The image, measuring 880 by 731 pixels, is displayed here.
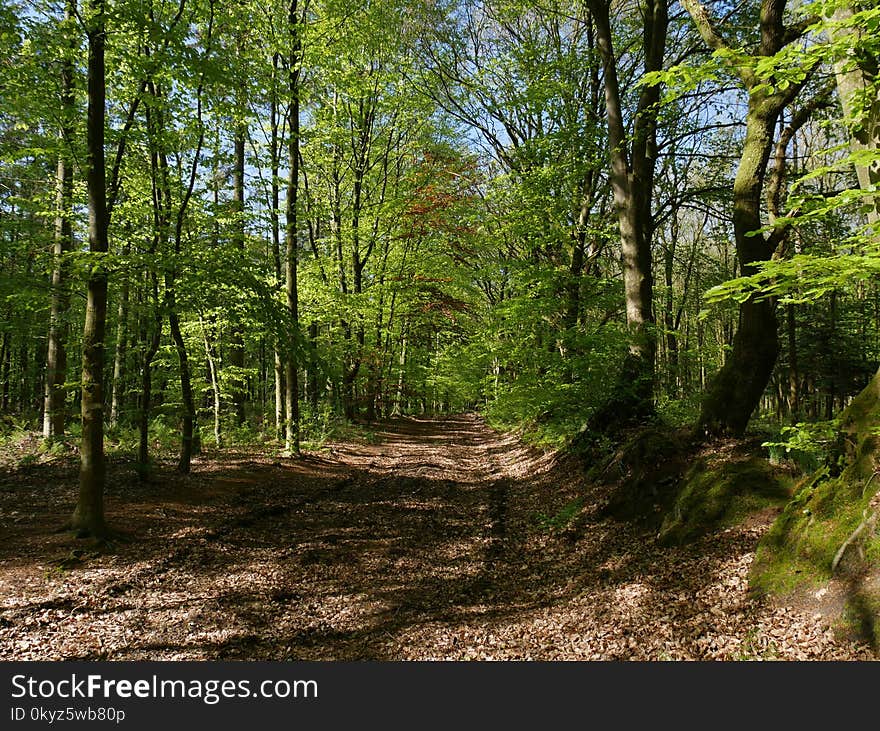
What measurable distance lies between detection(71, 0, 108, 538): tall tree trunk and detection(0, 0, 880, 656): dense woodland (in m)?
0.03

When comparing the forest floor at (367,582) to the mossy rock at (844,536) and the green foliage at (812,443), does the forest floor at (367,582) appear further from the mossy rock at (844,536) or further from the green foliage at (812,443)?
the green foliage at (812,443)

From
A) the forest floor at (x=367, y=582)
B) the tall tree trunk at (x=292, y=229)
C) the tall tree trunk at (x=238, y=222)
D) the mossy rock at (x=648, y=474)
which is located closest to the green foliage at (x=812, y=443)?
the forest floor at (x=367, y=582)

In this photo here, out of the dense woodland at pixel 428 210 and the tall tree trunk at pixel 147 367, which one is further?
the tall tree trunk at pixel 147 367

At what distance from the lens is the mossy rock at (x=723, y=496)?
224 inches

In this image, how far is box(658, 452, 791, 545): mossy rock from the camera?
5699 mm

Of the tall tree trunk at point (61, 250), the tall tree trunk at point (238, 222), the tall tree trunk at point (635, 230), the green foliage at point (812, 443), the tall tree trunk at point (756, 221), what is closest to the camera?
the green foliage at point (812, 443)

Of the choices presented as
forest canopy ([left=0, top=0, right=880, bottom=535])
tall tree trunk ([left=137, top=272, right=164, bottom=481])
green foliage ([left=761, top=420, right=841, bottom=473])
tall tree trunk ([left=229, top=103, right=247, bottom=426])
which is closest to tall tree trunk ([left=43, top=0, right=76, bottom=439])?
forest canopy ([left=0, top=0, right=880, bottom=535])

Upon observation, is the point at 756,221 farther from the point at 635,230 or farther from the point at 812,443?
the point at 635,230

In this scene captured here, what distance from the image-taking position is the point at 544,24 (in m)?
16.4

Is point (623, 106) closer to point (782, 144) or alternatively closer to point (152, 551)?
point (782, 144)

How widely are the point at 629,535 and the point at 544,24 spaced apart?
1634 centimetres

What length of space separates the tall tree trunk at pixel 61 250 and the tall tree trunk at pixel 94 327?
42 cm

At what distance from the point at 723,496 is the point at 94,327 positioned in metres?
7.87

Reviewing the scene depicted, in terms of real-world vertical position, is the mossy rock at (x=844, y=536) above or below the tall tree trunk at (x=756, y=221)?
below
